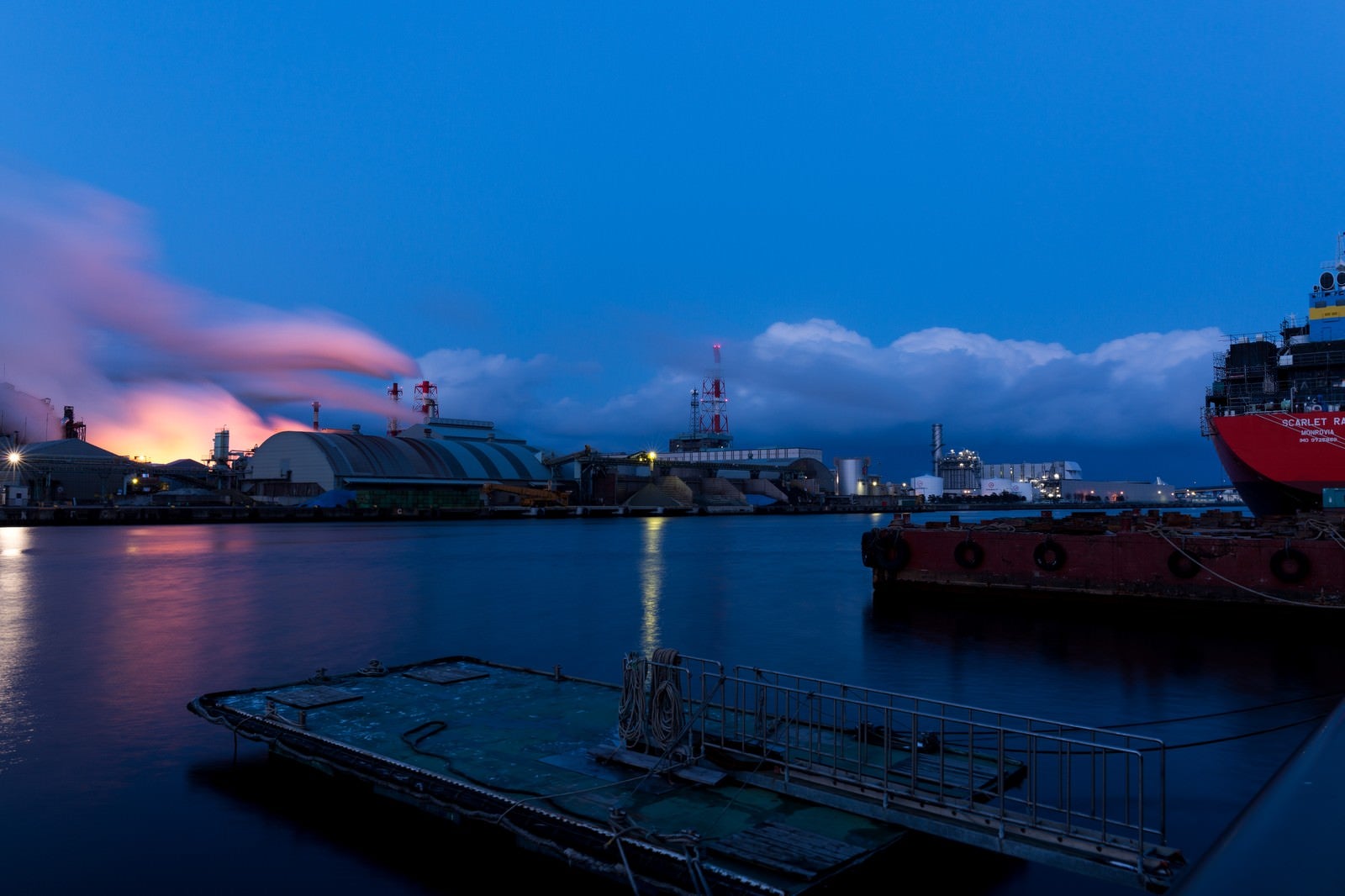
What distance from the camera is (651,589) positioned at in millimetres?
42406

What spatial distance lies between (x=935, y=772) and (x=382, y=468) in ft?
378

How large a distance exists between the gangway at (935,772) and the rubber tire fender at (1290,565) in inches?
649

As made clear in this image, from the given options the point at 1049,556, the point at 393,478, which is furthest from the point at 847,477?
the point at 1049,556

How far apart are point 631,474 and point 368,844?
449ft

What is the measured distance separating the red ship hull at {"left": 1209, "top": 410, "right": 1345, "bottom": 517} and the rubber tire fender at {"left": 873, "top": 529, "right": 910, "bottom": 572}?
23293 mm

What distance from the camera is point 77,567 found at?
→ 49312 millimetres

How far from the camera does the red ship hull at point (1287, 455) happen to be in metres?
43.4

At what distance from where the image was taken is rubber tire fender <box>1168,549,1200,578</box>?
27906mm

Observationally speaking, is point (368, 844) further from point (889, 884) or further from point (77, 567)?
point (77, 567)

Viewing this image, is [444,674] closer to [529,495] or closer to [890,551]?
[890,551]

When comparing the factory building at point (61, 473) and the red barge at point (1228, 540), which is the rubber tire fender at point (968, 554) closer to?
the red barge at point (1228, 540)

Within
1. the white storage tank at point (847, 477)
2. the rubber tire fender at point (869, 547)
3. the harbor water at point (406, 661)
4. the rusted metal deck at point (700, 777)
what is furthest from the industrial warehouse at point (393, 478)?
the rusted metal deck at point (700, 777)

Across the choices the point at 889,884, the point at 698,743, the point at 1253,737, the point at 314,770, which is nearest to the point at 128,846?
the point at 314,770

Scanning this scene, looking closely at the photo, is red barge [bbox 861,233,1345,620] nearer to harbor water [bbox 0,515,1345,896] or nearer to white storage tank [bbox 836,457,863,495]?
harbor water [bbox 0,515,1345,896]
